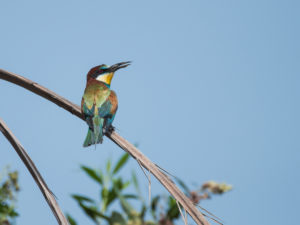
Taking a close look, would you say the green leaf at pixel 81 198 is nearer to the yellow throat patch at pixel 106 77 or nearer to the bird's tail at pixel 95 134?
the bird's tail at pixel 95 134

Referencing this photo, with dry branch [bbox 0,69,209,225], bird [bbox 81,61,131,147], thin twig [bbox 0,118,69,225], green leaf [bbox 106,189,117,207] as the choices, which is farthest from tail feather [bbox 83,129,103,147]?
green leaf [bbox 106,189,117,207]

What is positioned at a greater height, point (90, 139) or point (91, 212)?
point (90, 139)

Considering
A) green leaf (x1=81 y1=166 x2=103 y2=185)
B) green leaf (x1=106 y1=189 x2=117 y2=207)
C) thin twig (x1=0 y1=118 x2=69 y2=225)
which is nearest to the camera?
green leaf (x1=106 y1=189 x2=117 y2=207)

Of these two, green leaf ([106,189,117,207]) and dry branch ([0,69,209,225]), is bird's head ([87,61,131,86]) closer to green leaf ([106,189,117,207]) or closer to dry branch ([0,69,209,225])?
dry branch ([0,69,209,225])

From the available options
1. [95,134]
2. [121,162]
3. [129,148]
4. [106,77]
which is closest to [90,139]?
[95,134]

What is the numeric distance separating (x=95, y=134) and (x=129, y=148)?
2224 mm

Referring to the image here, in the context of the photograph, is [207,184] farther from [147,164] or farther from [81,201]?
[147,164]

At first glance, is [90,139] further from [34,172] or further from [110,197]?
[110,197]

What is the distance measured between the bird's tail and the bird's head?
1.89 m

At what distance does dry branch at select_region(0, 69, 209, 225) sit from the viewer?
1.84m

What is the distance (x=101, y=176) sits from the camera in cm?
124

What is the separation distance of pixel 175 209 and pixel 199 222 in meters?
0.91

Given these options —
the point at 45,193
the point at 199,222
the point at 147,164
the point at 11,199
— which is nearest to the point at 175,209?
the point at 11,199

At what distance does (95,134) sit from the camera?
449 centimetres
